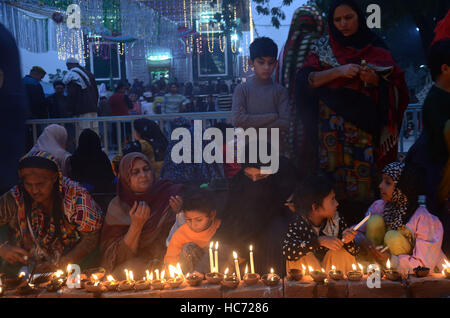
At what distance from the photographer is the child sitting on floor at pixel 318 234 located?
2.97m

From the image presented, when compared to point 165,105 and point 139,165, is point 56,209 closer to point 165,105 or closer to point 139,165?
point 139,165

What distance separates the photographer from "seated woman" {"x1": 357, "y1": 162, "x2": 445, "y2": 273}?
301 centimetres

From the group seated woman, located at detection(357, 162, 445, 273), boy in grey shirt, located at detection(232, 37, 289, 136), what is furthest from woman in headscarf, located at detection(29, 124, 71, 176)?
seated woman, located at detection(357, 162, 445, 273)

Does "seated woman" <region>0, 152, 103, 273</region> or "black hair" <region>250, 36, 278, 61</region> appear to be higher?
"black hair" <region>250, 36, 278, 61</region>

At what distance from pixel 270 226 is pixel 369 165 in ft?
2.88

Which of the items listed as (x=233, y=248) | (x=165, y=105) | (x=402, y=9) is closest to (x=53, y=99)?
(x=165, y=105)

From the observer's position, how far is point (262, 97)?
3.83 metres

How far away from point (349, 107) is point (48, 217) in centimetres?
234

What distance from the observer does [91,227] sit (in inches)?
134

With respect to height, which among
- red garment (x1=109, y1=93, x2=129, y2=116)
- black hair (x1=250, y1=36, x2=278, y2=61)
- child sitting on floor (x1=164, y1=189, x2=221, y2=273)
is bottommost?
child sitting on floor (x1=164, y1=189, x2=221, y2=273)

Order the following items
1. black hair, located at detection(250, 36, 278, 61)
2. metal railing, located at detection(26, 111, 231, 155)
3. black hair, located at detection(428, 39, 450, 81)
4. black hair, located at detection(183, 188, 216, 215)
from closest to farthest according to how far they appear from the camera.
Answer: black hair, located at detection(183, 188, 216, 215) → black hair, located at detection(428, 39, 450, 81) → black hair, located at detection(250, 36, 278, 61) → metal railing, located at detection(26, 111, 231, 155)

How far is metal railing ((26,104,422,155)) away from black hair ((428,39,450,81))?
1.64 m

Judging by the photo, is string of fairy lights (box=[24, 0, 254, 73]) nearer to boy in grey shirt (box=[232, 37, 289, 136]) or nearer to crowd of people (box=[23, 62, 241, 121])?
crowd of people (box=[23, 62, 241, 121])
